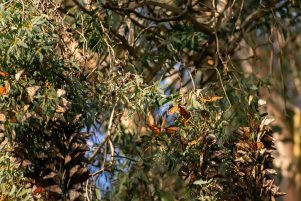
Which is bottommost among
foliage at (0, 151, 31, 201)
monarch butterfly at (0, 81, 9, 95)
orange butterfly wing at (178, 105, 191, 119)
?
foliage at (0, 151, 31, 201)

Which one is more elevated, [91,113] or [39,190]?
[91,113]

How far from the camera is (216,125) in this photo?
350 cm

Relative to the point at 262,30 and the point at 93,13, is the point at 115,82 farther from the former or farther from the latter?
the point at 262,30

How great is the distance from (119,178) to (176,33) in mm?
990

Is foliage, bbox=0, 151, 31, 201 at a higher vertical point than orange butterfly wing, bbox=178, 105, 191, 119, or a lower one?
lower

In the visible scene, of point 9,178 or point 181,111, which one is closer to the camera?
point 9,178

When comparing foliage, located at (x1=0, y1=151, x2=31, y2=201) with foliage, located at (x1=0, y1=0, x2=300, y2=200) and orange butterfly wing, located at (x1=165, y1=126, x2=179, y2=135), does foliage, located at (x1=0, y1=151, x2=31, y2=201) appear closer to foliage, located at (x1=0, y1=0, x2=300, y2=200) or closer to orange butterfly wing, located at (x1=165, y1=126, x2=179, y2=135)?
foliage, located at (x1=0, y1=0, x2=300, y2=200)

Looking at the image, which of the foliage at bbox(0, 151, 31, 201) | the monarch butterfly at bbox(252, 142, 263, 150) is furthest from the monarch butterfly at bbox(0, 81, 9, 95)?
the monarch butterfly at bbox(252, 142, 263, 150)

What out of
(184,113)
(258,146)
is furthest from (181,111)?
(258,146)

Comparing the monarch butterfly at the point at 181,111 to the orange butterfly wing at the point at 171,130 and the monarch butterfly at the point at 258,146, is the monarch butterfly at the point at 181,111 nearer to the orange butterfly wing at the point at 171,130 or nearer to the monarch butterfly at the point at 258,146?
the orange butterfly wing at the point at 171,130

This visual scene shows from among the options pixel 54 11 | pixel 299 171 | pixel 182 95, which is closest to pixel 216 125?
pixel 182 95

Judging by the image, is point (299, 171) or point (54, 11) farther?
point (299, 171)

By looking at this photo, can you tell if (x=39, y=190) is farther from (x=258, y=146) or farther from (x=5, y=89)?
(x=258, y=146)

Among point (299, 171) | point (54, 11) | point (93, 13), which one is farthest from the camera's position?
point (299, 171)
